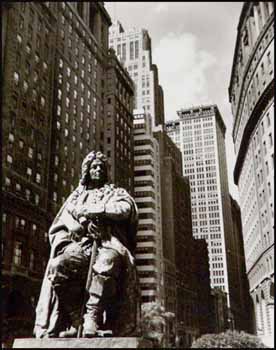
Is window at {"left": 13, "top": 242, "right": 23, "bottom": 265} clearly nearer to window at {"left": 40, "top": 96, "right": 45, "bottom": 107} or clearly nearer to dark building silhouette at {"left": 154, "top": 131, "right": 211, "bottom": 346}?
window at {"left": 40, "top": 96, "right": 45, "bottom": 107}

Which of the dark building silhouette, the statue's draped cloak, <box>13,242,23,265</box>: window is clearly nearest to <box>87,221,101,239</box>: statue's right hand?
the statue's draped cloak

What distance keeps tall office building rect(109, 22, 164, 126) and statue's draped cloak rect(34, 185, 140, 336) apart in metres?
69.7

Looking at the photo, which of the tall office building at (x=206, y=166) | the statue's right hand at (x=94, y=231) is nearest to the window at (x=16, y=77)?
the tall office building at (x=206, y=166)

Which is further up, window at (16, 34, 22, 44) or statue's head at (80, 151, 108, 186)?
window at (16, 34, 22, 44)

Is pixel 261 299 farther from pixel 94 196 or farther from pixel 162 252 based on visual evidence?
pixel 94 196

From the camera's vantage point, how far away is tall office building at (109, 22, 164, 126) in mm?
76481

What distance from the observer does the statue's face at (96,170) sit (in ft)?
16.3

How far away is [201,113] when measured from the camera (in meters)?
76.8

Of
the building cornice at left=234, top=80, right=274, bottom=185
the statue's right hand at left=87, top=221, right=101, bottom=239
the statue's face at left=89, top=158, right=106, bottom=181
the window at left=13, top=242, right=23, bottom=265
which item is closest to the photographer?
the statue's right hand at left=87, top=221, right=101, bottom=239

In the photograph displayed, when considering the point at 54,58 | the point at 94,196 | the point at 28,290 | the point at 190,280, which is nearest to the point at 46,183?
the point at 28,290

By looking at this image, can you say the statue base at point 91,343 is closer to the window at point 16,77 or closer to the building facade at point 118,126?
the window at point 16,77

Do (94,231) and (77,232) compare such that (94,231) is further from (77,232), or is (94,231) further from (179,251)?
(179,251)

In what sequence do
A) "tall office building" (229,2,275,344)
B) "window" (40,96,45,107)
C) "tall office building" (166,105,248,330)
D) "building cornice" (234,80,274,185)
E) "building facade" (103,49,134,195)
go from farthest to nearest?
1. "tall office building" (166,105,248,330)
2. "building facade" (103,49,134,195)
3. "window" (40,96,45,107)
4. "building cornice" (234,80,274,185)
5. "tall office building" (229,2,275,344)

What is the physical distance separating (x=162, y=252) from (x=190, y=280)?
22.9 m
